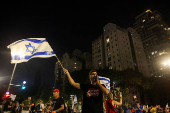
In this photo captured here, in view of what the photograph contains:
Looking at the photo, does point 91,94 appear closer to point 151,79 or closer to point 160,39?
point 151,79

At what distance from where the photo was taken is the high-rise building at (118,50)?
53781mm

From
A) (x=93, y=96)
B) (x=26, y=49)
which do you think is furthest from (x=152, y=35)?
(x=93, y=96)

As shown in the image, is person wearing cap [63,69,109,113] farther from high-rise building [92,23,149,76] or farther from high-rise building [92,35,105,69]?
high-rise building [92,35,105,69]

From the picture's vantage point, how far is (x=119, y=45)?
54.9 metres

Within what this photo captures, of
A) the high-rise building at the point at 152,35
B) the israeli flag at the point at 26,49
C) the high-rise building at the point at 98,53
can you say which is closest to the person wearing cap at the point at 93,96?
the israeli flag at the point at 26,49

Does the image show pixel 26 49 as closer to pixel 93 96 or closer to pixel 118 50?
pixel 93 96

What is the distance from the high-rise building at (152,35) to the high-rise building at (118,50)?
17.8 m

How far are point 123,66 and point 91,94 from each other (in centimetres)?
5032

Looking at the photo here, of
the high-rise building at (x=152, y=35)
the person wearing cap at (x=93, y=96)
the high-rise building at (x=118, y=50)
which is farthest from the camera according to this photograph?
the high-rise building at (x=152, y=35)

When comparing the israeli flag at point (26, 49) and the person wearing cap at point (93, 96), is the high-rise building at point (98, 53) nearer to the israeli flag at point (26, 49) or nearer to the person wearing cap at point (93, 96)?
the israeli flag at point (26, 49)

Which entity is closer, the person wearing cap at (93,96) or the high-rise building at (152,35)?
the person wearing cap at (93,96)

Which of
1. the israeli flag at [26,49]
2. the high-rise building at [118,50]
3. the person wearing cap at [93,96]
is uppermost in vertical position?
the high-rise building at [118,50]

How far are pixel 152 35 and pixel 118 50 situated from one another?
49.4m

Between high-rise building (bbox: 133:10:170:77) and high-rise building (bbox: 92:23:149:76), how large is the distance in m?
17.8
